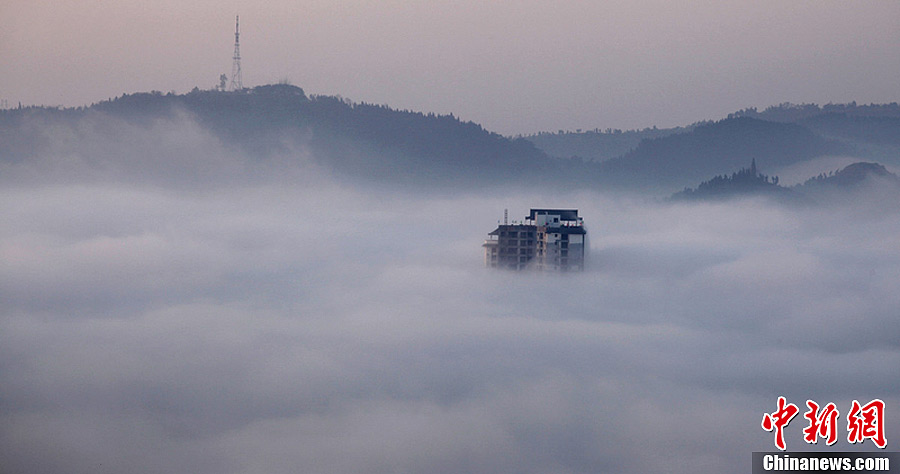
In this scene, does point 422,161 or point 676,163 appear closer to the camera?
point 676,163

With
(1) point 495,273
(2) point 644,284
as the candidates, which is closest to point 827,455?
(1) point 495,273

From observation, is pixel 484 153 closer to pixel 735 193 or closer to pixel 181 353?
pixel 735 193

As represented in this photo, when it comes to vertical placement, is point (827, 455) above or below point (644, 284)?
below


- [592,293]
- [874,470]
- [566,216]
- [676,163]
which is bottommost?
[874,470]

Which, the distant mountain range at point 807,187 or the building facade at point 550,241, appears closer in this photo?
the building facade at point 550,241

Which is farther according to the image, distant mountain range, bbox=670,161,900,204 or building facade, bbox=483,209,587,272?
distant mountain range, bbox=670,161,900,204

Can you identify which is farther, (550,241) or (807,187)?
(807,187)

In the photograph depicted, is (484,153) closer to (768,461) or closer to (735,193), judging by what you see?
(735,193)

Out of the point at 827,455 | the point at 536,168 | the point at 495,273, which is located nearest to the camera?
the point at 827,455

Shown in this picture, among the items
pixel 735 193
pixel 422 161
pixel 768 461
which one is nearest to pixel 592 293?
pixel 768 461

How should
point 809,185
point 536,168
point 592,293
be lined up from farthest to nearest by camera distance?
point 536,168
point 809,185
point 592,293
